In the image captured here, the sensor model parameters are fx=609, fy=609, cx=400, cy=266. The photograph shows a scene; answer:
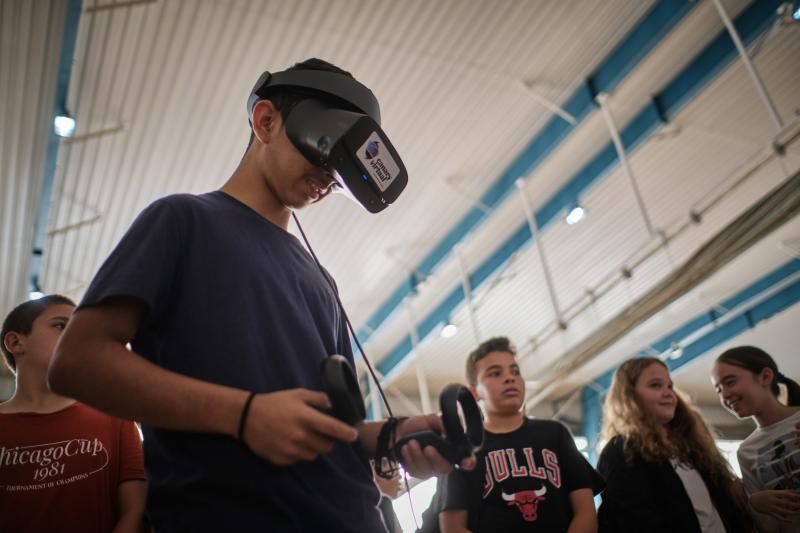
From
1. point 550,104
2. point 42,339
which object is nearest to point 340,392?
point 42,339

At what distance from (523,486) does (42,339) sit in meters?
1.87

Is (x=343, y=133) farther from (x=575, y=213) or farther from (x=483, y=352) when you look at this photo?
(x=575, y=213)

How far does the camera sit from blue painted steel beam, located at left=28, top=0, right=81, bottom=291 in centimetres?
430

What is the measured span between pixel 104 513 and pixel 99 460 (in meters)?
0.16

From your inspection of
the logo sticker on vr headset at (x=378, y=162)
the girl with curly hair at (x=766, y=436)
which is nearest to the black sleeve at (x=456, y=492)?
the girl with curly hair at (x=766, y=436)

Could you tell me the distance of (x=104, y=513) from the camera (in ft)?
5.60

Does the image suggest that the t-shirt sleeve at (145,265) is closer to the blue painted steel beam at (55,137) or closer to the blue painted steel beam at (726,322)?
the blue painted steel beam at (55,137)

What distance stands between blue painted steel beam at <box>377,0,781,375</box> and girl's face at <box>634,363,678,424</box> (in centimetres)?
356

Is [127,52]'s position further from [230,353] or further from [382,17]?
[230,353]

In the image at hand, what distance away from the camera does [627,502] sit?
2.51 m

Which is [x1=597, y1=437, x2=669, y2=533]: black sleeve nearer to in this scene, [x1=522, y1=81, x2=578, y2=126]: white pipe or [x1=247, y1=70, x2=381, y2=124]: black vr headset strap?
[x1=247, y1=70, x2=381, y2=124]: black vr headset strap

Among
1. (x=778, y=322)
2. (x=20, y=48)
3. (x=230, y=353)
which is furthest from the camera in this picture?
(x=778, y=322)

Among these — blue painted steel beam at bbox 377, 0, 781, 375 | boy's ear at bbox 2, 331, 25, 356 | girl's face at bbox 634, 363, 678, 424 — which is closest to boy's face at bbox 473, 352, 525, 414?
girl's face at bbox 634, 363, 678, 424

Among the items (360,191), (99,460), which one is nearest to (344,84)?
(360,191)
